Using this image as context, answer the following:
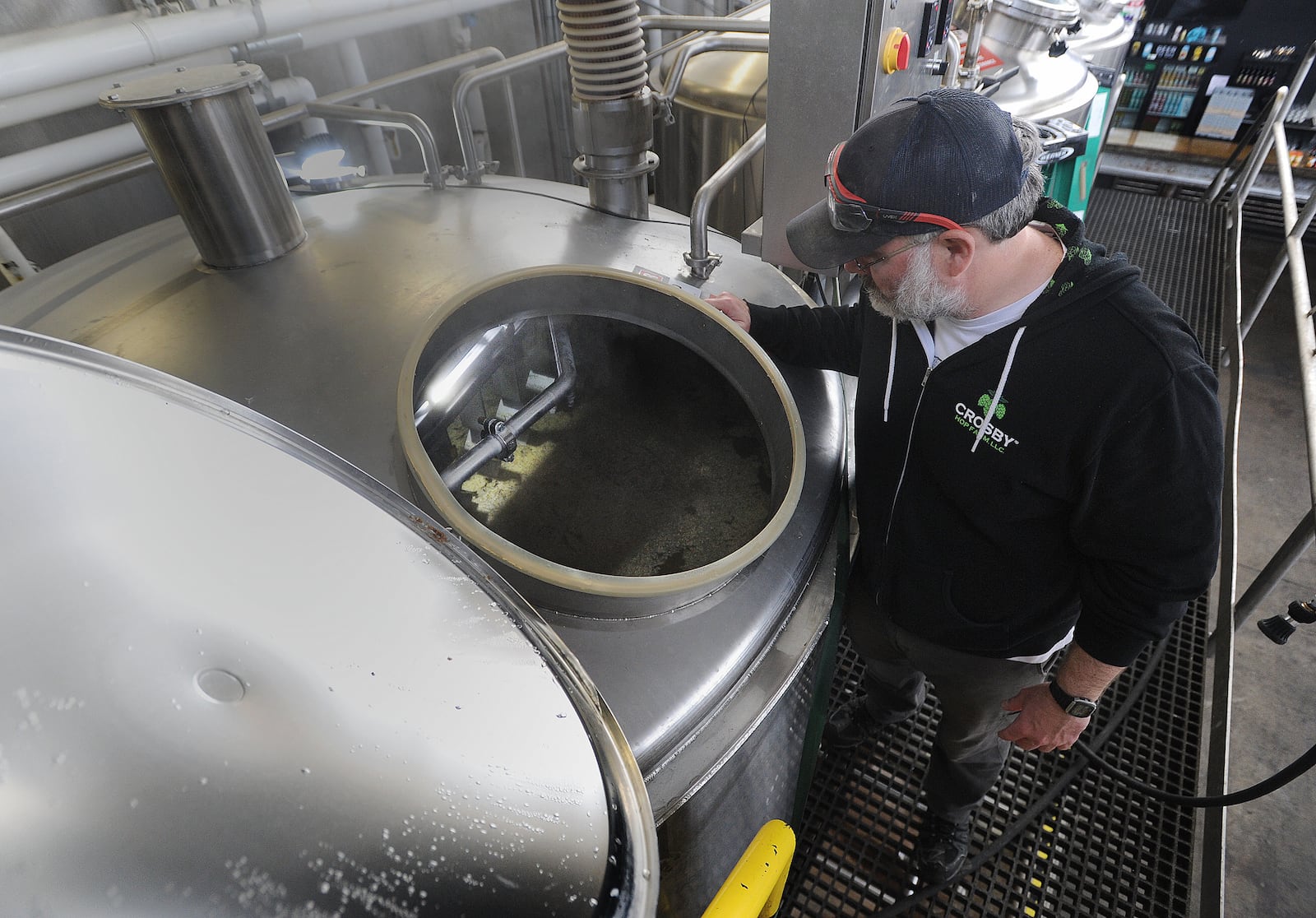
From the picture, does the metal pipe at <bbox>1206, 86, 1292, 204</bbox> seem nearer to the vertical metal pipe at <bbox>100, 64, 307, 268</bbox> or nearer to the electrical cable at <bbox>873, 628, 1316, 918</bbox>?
the electrical cable at <bbox>873, 628, 1316, 918</bbox>

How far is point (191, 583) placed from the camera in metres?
0.62

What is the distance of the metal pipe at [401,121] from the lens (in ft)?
5.33

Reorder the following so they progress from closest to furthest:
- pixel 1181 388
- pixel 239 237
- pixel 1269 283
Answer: pixel 1181 388, pixel 239 237, pixel 1269 283

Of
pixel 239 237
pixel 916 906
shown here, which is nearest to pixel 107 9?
pixel 239 237

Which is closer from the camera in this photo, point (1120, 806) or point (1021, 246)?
point (1021, 246)

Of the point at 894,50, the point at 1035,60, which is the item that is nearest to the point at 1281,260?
the point at 1035,60

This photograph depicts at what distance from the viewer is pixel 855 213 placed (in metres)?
1.00

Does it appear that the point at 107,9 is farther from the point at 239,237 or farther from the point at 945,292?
the point at 945,292

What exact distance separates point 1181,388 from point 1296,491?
2803mm

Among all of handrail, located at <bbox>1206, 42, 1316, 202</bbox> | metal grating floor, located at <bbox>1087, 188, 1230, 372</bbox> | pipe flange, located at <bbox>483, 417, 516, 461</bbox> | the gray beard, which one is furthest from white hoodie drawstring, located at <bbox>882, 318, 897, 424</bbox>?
handrail, located at <bbox>1206, 42, 1316, 202</bbox>

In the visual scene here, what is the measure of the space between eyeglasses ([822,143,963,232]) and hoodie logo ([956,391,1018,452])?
289 millimetres

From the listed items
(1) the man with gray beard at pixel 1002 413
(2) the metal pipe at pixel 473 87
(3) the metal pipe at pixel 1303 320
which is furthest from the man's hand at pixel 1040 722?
(2) the metal pipe at pixel 473 87

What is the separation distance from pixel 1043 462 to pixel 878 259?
0.41 metres

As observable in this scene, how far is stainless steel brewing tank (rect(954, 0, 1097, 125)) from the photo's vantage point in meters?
2.65
